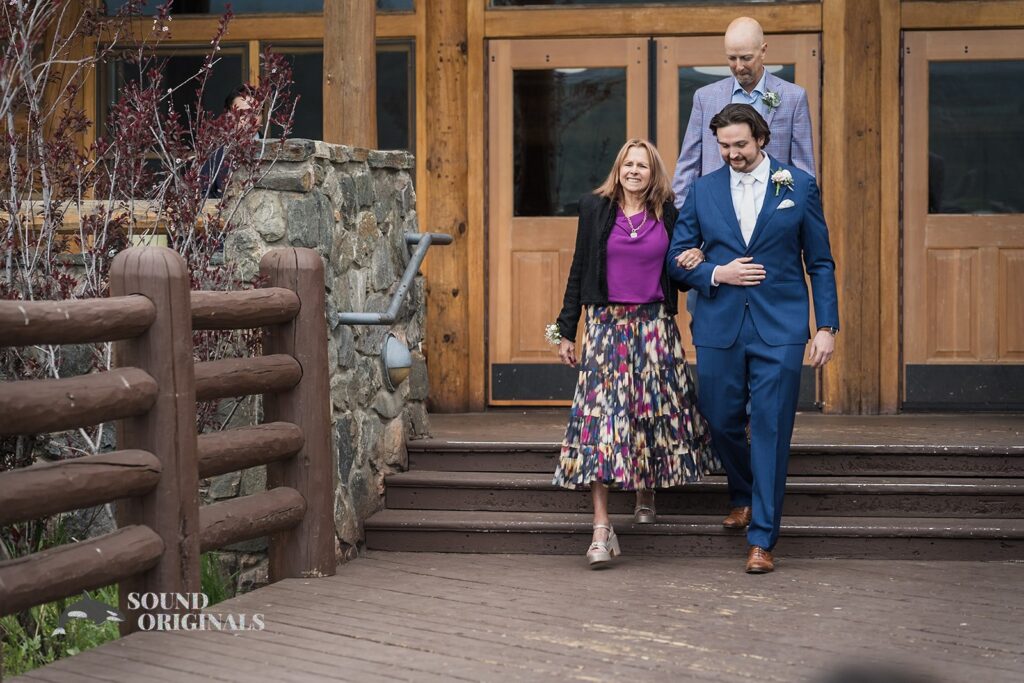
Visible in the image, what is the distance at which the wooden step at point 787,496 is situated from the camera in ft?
22.2

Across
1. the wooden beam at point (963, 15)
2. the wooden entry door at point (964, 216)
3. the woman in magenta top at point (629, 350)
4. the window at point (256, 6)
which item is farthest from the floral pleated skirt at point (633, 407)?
the window at point (256, 6)

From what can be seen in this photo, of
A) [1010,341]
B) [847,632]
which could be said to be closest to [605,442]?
[847,632]

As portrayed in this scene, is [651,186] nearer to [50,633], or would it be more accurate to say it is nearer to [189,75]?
[50,633]

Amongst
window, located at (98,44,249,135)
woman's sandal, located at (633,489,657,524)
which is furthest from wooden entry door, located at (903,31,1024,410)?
window, located at (98,44,249,135)

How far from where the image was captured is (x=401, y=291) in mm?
6984

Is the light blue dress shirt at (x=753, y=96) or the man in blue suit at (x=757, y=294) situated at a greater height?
the light blue dress shirt at (x=753, y=96)

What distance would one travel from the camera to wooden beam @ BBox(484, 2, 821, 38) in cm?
902

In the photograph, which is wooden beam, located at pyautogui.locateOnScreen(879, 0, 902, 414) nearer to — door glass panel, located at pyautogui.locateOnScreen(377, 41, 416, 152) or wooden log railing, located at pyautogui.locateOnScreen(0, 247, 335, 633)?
door glass panel, located at pyautogui.locateOnScreen(377, 41, 416, 152)

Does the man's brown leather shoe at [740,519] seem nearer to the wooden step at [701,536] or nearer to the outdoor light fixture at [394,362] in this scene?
the wooden step at [701,536]

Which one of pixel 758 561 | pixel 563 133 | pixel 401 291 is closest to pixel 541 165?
pixel 563 133

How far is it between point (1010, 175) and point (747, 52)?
3152mm

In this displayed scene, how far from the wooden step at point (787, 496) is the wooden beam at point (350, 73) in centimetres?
169

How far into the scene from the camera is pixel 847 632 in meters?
5.07

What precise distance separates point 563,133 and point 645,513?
3.25 m
